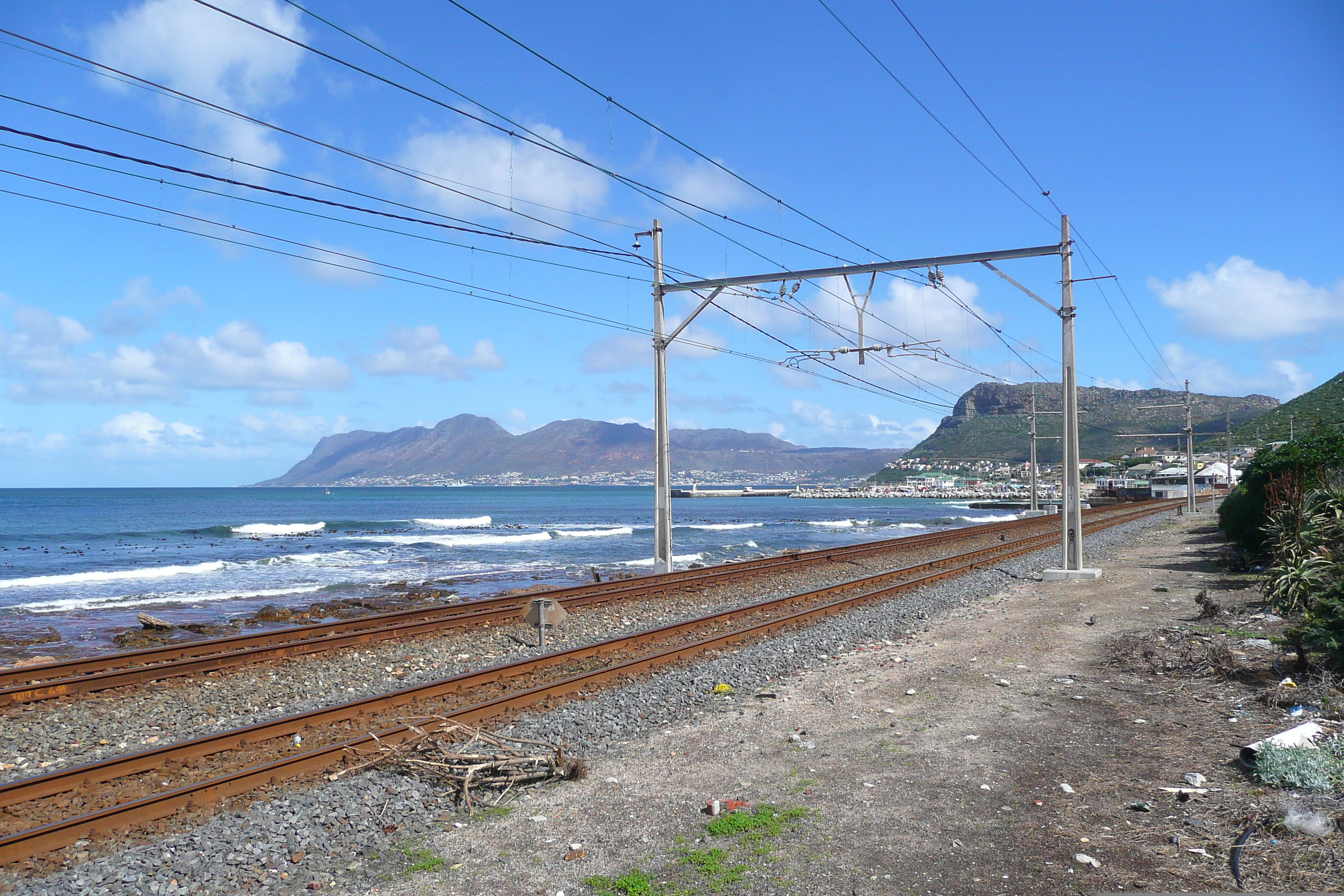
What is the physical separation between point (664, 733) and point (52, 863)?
15.5 feet

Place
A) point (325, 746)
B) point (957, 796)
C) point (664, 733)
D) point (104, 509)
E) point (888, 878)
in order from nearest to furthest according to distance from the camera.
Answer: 1. point (888, 878)
2. point (957, 796)
3. point (325, 746)
4. point (664, 733)
5. point (104, 509)

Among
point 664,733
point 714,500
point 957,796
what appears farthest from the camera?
point 714,500

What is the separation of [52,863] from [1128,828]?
6910 millimetres

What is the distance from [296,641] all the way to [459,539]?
41007 millimetres

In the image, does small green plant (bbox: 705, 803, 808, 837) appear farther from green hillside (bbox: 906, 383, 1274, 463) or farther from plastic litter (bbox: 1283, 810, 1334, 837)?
green hillside (bbox: 906, 383, 1274, 463)

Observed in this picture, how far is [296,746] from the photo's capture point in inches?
304

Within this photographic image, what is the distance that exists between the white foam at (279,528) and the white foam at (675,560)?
1394 inches

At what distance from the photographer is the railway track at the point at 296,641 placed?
10328mm

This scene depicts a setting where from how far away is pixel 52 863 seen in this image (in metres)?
5.23

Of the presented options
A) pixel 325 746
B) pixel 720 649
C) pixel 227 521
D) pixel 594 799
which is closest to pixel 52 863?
pixel 325 746

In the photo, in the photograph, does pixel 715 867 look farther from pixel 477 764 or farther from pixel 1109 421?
pixel 1109 421

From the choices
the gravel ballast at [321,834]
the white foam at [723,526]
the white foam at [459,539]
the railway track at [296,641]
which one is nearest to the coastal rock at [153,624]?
the railway track at [296,641]

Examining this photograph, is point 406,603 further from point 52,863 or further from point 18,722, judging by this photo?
point 52,863

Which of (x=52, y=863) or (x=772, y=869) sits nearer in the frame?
(x=772, y=869)
